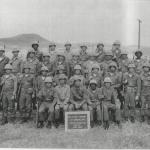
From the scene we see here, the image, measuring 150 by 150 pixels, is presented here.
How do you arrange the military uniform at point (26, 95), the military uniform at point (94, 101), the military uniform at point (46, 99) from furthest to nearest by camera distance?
1. the military uniform at point (26, 95)
2. the military uniform at point (46, 99)
3. the military uniform at point (94, 101)

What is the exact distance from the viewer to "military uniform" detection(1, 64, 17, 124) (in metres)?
8.81

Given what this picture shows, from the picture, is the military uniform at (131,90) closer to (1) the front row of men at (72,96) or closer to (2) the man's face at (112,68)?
(1) the front row of men at (72,96)

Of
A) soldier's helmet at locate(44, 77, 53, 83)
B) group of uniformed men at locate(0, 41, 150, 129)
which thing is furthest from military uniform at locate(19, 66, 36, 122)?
soldier's helmet at locate(44, 77, 53, 83)

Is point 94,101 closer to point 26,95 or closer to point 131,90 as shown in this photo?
point 131,90

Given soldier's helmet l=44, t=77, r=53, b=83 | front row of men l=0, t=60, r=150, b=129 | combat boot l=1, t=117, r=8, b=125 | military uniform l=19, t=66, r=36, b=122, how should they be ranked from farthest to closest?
military uniform l=19, t=66, r=36, b=122, combat boot l=1, t=117, r=8, b=125, soldier's helmet l=44, t=77, r=53, b=83, front row of men l=0, t=60, r=150, b=129

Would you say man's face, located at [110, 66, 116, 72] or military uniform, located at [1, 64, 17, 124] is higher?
man's face, located at [110, 66, 116, 72]

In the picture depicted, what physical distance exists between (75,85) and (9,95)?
1665mm

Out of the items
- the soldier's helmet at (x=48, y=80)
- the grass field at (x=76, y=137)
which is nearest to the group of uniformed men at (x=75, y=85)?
the soldier's helmet at (x=48, y=80)

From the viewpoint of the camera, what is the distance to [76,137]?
291 inches

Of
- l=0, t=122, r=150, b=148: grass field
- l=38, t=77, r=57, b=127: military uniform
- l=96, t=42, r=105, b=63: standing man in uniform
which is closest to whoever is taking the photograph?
l=0, t=122, r=150, b=148: grass field

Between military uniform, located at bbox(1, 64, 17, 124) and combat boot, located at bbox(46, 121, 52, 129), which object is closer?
combat boot, located at bbox(46, 121, 52, 129)

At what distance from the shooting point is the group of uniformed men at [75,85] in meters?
8.37

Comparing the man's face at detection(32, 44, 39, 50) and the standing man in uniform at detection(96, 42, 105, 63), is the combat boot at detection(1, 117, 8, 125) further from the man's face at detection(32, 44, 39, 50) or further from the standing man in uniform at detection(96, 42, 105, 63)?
the standing man in uniform at detection(96, 42, 105, 63)

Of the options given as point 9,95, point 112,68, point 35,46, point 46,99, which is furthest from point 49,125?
point 35,46
